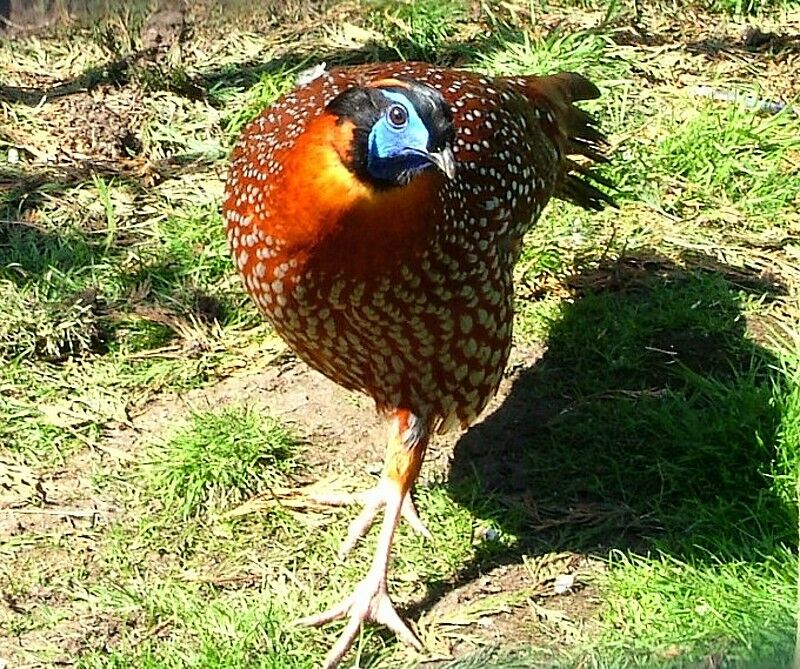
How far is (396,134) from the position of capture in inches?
124

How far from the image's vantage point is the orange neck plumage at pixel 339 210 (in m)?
3.22

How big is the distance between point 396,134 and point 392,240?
0.94 feet

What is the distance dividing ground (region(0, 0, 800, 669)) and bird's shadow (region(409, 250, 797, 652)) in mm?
10

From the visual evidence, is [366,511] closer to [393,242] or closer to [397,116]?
[393,242]

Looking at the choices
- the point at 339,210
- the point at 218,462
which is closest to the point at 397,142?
the point at 339,210

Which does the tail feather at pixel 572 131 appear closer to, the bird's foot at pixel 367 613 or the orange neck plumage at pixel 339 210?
the orange neck plumage at pixel 339 210

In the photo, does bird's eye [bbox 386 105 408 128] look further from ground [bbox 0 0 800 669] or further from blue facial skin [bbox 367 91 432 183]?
ground [bbox 0 0 800 669]

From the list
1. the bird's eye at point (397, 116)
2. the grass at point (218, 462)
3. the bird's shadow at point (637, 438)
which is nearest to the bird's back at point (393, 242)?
the bird's eye at point (397, 116)

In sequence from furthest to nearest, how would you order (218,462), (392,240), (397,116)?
(218,462) < (392,240) < (397,116)

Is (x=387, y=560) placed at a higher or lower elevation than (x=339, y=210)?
lower

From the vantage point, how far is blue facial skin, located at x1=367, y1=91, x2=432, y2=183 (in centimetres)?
314

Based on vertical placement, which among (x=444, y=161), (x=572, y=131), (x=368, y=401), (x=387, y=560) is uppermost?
(x=444, y=161)

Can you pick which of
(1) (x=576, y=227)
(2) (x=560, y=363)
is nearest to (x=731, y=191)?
(1) (x=576, y=227)

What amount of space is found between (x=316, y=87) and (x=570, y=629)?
167 cm
